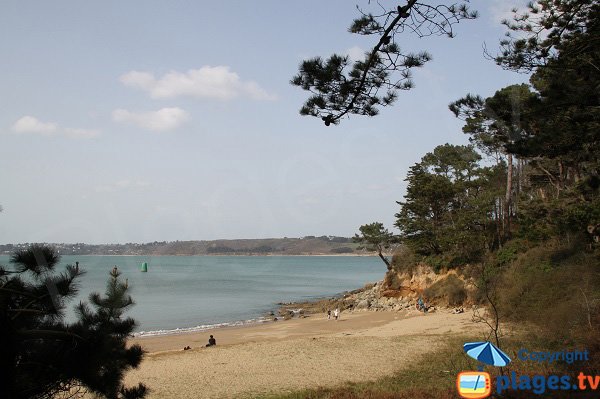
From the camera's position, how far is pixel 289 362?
15.4m

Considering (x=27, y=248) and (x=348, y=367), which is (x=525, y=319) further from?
(x=27, y=248)

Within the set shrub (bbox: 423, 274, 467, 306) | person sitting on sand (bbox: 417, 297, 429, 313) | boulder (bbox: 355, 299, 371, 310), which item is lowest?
boulder (bbox: 355, 299, 371, 310)

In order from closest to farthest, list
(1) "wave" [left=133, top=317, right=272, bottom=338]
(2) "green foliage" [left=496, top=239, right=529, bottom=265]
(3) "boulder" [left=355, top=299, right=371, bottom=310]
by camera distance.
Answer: (2) "green foliage" [left=496, top=239, right=529, bottom=265] → (1) "wave" [left=133, top=317, right=272, bottom=338] → (3) "boulder" [left=355, top=299, right=371, bottom=310]

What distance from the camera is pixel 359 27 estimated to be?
5.76m

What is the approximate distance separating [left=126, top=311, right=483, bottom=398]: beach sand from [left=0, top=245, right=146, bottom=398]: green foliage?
737cm

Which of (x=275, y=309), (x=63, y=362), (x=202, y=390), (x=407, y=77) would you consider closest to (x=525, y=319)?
(x=202, y=390)

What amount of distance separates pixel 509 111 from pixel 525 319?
34.1ft

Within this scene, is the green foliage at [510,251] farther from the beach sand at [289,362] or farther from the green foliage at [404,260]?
the green foliage at [404,260]

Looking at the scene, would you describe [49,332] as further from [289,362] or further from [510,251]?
[510,251]

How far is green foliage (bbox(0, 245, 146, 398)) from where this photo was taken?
13.9ft

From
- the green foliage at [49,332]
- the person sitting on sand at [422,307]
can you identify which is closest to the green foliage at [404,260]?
the person sitting on sand at [422,307]

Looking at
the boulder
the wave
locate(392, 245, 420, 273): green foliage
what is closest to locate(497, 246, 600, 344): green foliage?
locate(392, 245, 420, 273): green foliage

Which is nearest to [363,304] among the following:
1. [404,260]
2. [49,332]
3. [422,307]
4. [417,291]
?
Result: [417,291]

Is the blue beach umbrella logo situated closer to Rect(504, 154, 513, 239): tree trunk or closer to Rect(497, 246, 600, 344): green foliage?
Rect(497, 246, 600, 344): green foliage
